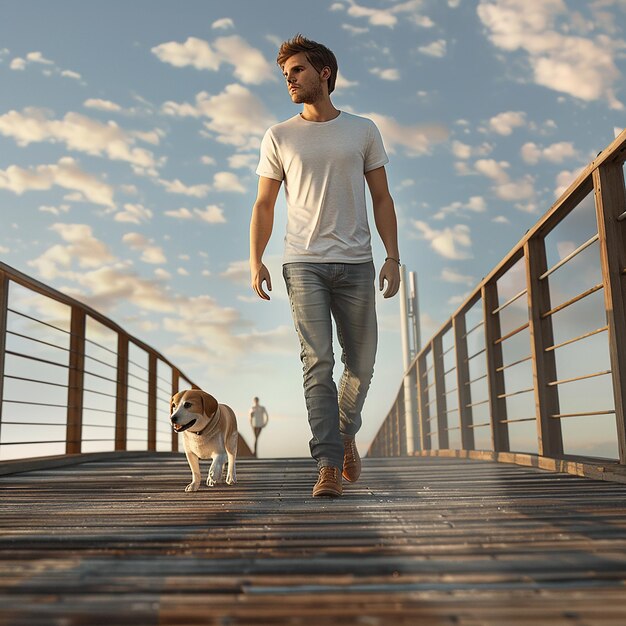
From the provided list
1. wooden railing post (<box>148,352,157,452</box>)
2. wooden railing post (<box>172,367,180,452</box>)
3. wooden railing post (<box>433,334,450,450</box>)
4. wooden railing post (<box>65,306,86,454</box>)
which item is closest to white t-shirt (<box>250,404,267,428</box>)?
wooden railing post (<box>172,367,180,452</box>)

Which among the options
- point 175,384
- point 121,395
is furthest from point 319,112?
point 175,384

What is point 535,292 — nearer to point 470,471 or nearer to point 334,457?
point 470,471

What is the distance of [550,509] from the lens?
2.24 meters

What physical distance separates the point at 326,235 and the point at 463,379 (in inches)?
161

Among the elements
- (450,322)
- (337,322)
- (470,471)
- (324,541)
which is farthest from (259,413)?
(324,541)

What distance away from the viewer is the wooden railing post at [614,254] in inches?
119

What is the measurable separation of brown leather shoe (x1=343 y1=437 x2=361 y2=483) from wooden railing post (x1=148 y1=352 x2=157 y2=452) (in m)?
5.23

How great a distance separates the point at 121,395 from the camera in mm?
6852

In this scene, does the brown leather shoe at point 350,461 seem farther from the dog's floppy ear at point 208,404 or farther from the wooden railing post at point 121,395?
the wooden railing post at point 121,395

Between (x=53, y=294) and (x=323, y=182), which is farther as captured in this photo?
(x=53, y=294)

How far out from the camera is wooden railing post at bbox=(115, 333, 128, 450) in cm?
680

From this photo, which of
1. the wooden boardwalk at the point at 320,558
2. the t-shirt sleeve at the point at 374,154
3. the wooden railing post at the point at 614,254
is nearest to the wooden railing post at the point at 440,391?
the wooden railing post at the point at 614,254

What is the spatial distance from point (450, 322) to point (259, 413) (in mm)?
8724

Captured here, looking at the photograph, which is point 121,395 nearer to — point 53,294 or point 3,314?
point 53,294
